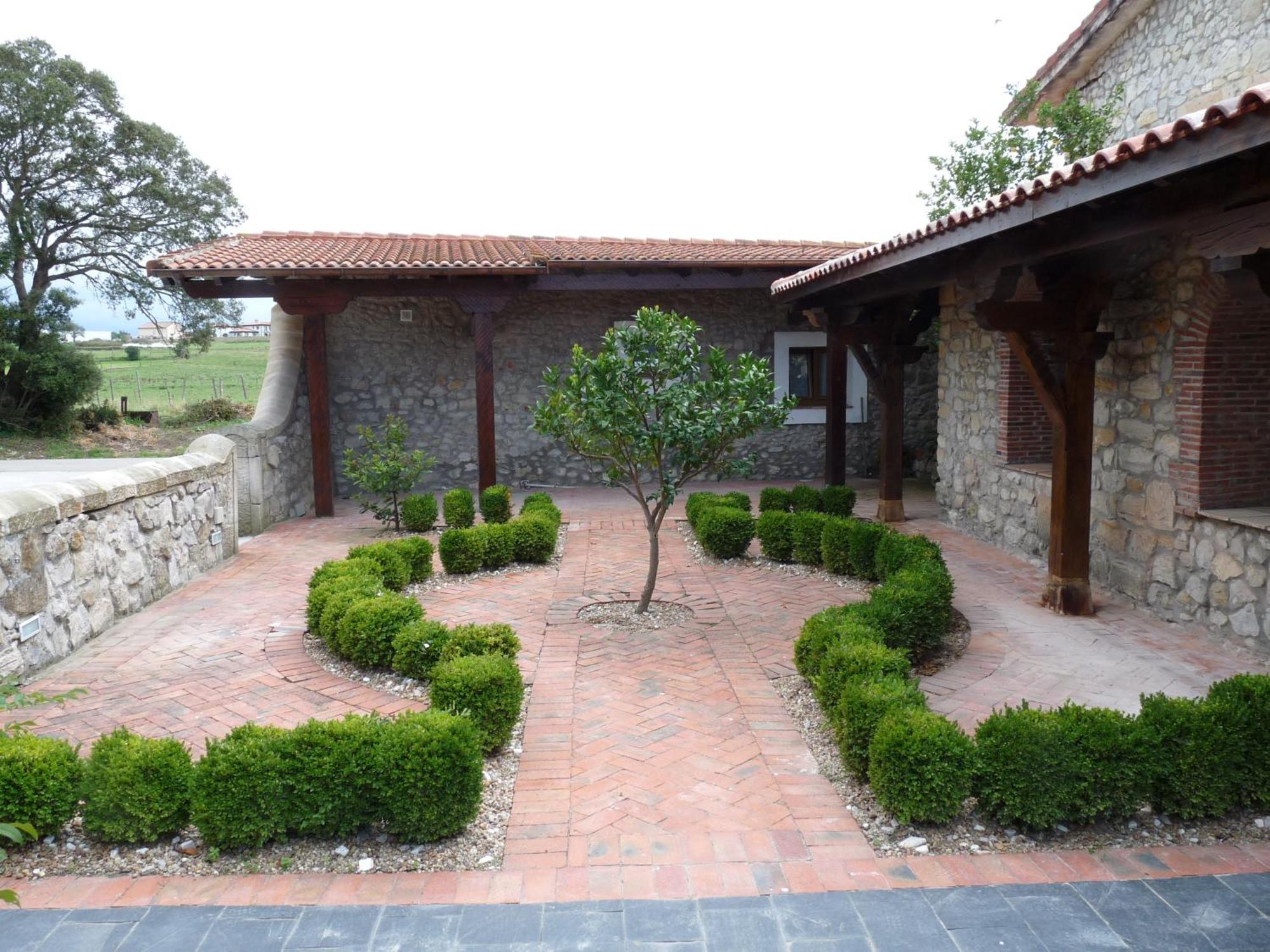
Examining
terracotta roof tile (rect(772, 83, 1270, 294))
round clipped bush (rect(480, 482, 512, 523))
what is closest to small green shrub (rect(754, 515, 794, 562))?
terracotta roof tile (rect(772, 83, 1270, 294))

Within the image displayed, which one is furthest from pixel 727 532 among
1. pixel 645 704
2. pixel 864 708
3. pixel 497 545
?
pixel 864 708

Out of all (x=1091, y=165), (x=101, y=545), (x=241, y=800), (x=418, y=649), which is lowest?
(x=241, y=800)

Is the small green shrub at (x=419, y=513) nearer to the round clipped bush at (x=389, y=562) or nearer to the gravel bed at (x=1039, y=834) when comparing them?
the round clipped bush at (x=389, y=562)

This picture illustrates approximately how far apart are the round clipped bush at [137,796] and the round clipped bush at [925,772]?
256 cm

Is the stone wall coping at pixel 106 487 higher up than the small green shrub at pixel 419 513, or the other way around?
the stone wall coping at pixel 106 487

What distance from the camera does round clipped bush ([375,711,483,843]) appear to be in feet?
10.5

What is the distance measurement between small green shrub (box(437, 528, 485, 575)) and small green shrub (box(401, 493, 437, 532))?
5.03 ft

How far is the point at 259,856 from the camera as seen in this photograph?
3.20m

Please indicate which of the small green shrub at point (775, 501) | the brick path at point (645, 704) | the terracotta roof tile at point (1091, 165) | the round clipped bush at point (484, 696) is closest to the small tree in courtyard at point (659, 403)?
the brick path at point (645, 704)

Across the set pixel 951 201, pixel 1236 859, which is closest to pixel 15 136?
pixel 951 201

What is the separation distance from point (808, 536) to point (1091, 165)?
13.5 feet

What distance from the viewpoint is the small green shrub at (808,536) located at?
7.59m

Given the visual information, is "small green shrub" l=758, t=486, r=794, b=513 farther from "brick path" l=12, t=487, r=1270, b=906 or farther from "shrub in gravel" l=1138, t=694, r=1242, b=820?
"shrub in gravel" l=1138, t=694, r=1242, b=820

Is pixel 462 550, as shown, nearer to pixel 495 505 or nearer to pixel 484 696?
pixel 495 505
